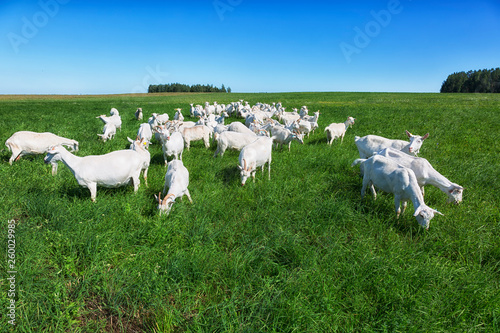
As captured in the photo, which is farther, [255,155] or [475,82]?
[475,82]

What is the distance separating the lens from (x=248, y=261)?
3.62 m

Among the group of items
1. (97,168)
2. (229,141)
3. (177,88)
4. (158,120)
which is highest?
(177,88)

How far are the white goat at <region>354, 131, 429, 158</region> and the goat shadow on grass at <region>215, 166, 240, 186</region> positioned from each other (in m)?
4.38

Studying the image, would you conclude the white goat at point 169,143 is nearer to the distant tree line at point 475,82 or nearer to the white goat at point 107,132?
the white goat at point 107,132

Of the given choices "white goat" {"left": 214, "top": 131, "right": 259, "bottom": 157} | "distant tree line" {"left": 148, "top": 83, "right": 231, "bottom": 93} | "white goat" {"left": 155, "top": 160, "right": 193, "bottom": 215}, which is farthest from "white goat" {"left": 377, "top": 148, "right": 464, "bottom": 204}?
"distant tree line" {"left": 148, "top": 83, "right": 231, "bottom": 93}

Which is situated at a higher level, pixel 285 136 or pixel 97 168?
pixel 285 136

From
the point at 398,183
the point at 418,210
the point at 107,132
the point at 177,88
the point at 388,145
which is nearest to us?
the point at 418,210

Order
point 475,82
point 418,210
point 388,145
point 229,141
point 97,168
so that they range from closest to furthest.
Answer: point 418,210 → point 97,168 → point 388,145 → point 229,141 → point 475,82

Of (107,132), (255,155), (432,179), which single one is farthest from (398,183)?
(107,132)

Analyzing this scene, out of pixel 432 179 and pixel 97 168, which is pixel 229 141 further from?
pixel 432 179

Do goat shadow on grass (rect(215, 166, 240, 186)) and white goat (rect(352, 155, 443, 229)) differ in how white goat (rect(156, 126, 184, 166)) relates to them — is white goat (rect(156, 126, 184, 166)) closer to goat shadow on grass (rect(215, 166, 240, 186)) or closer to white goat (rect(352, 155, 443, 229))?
goat shadow on grass (rect(215, 166, 240, 186))

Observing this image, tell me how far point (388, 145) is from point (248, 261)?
6.60 meters

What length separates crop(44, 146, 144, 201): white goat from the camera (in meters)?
5.05

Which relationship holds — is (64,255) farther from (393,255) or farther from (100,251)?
(393,255)
